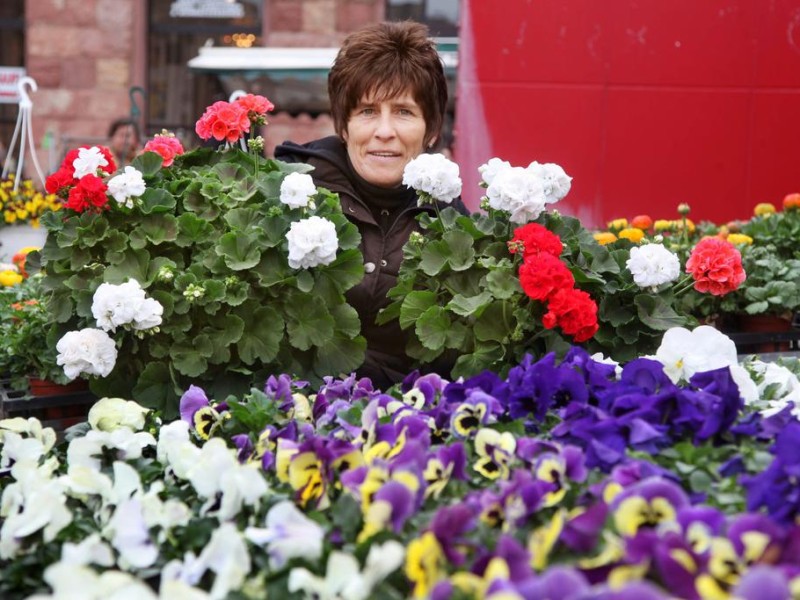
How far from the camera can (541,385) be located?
1954mm

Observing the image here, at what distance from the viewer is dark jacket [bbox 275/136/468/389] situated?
9.78 feet

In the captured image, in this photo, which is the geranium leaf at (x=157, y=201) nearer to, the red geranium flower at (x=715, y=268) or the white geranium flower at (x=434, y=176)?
the white geranium flower at (x=434, y=176)

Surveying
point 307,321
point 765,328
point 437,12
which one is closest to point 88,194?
point 307,321

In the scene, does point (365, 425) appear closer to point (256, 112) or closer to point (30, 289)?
point (256, 112)

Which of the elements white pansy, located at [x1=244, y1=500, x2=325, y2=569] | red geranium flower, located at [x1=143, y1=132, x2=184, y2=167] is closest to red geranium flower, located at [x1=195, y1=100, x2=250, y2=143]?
red geranium flower, located at [x1=143, y1=132, x2=184, y2=167]

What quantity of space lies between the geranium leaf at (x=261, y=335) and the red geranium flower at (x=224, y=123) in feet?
1.71

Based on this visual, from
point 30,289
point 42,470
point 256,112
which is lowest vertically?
point 30,289

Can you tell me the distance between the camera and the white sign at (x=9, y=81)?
13633 millimetres

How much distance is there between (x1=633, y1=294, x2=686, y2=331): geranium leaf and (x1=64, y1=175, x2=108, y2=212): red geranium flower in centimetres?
124

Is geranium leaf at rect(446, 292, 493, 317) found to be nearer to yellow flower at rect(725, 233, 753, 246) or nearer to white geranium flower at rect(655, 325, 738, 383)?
white geranium flower at rect(655, 325, 738, 383)

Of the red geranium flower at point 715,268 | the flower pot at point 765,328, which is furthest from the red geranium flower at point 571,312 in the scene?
the flower pot at point 765,328

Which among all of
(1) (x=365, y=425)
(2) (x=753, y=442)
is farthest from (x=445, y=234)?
(2) (x=753, y=442)

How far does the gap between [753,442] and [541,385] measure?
356 mm

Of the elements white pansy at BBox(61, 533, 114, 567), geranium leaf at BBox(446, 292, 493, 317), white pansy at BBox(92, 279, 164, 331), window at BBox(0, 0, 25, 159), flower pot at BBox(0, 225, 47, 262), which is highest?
geranium leaf at BBox(446, 292, 493, 317)
